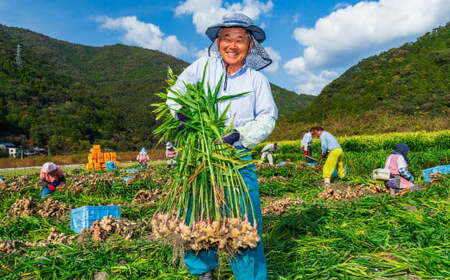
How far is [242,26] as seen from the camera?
200cm

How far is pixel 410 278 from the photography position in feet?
7.83

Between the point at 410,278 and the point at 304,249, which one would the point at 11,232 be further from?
the point at 410,278

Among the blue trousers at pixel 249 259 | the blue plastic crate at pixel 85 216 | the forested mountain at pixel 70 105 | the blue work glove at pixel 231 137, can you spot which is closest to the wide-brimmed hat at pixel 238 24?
the blue work glove at pixel 231 137

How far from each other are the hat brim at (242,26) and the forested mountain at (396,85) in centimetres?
2674

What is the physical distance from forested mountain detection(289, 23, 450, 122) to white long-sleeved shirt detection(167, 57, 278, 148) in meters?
26.9

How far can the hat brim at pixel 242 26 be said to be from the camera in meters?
1.99

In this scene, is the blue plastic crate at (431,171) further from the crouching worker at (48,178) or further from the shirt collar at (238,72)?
the crouching worker at (48,178)

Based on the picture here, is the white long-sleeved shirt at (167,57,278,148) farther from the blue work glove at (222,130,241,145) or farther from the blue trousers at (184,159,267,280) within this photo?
the blue trousers at (184,159,267,280)

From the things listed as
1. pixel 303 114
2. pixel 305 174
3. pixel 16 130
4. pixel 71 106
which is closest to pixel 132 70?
pixel 71 106

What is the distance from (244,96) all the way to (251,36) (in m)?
0.50

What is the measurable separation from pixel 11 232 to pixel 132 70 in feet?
360

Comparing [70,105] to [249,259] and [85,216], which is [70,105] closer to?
[85,216]

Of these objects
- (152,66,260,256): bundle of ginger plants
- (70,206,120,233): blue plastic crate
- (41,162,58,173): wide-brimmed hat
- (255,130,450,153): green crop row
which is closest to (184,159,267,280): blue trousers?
(152,66,260,256): bundle of ginger plants

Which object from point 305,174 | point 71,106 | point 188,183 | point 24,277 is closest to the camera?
point 188,183
